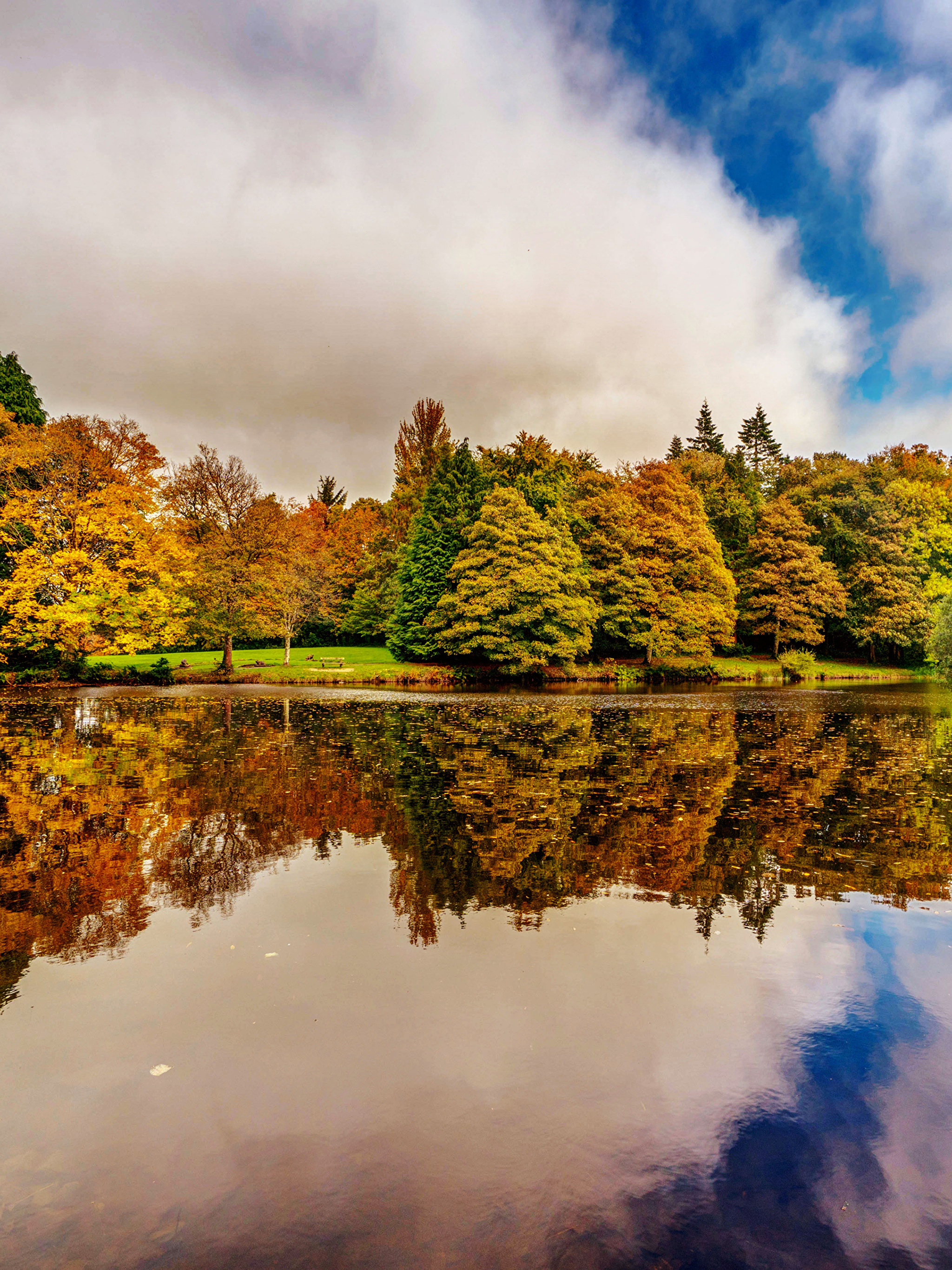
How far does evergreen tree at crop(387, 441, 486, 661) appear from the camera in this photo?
41.4 m

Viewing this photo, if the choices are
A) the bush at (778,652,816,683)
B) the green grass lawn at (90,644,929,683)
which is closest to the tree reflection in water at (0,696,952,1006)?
the green grass lawn at (90,644,929,683)

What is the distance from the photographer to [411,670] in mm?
37469

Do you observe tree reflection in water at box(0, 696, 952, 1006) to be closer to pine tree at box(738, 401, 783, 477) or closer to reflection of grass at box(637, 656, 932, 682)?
reflection of grass at box(637, 656, 932, 682)

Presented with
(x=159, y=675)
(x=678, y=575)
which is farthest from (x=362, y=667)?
(x=678, y=575)

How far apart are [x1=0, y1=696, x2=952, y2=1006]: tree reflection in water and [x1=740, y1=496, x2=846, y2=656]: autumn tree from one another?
3220cm

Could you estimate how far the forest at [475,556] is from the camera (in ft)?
97.5

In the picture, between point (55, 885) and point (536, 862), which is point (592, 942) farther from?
point (55, 885)

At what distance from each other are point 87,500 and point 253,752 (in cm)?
2076

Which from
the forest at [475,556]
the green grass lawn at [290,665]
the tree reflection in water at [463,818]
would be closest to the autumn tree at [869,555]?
the forest at [475,556]

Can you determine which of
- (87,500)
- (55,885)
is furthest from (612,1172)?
(87,500)

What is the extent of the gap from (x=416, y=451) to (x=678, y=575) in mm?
27359

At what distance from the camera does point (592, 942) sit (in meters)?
5.53

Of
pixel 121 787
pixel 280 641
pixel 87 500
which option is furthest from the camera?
pixel 280 641

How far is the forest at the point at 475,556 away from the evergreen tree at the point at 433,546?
0.44 feet
